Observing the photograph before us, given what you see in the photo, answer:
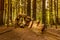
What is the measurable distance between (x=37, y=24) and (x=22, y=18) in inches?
38.4

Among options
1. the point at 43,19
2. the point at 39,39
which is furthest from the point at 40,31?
the point at 43,19

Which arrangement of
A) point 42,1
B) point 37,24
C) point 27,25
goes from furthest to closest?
point 42,1 → point 27,25 → point 37,24

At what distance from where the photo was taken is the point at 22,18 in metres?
5.57

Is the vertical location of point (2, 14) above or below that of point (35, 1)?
below

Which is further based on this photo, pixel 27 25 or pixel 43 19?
pixel 43 19

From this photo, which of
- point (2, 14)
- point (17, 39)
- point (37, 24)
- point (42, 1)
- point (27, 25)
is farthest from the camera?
point (42, 1)

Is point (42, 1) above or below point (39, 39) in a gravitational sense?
above

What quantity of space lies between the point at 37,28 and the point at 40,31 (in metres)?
0.20

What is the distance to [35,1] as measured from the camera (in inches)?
326

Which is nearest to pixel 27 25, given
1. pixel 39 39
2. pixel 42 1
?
pixel 39 39

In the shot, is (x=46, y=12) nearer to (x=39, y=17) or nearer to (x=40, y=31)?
(x=39, y=17)

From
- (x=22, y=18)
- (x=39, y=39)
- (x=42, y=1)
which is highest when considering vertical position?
(x=42, y=1)

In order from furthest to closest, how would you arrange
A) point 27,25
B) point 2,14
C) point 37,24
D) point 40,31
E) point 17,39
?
point 2,14 → point 27,25 → point 37,24 → point 40,31 → point 17,39

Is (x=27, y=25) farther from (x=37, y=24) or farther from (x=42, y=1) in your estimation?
(x=42, y=1)
